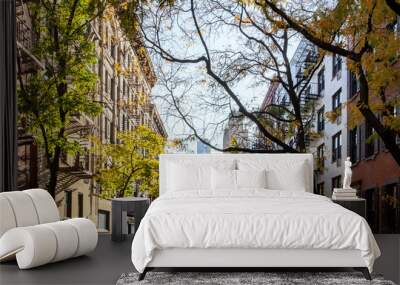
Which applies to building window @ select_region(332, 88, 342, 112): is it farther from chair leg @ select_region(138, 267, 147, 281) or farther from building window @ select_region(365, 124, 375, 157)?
chair leg @ select_region(138, 267, 147, 281)

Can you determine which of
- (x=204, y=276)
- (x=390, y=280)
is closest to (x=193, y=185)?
(x=204, y=276)

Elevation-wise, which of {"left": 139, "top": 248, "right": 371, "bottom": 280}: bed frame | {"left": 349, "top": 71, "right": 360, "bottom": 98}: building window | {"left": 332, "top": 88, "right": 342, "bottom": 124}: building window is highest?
{"left": 349, "top": 71, "right": 360, "bottom": 98}: building window

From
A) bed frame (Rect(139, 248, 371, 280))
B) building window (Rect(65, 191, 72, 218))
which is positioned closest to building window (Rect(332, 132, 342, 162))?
bed frame (Rect(139, 248, 371, 280))

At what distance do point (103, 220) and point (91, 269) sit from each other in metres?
2.69

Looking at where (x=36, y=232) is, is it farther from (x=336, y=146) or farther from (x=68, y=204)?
(x=336, y=146)

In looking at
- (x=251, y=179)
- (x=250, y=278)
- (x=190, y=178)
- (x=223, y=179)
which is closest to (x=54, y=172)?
(x=190, y=178)

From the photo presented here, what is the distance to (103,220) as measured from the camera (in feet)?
24.0

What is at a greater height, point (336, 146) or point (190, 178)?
point (336, 146)

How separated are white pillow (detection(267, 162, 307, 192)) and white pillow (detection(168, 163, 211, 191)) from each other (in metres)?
0.70

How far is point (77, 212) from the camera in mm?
7254

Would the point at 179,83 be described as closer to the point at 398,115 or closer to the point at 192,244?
the point at 398,115

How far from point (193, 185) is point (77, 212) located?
184 centimetres

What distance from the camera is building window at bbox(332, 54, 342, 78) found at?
23.2ft

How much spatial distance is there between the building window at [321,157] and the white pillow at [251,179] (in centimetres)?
119
